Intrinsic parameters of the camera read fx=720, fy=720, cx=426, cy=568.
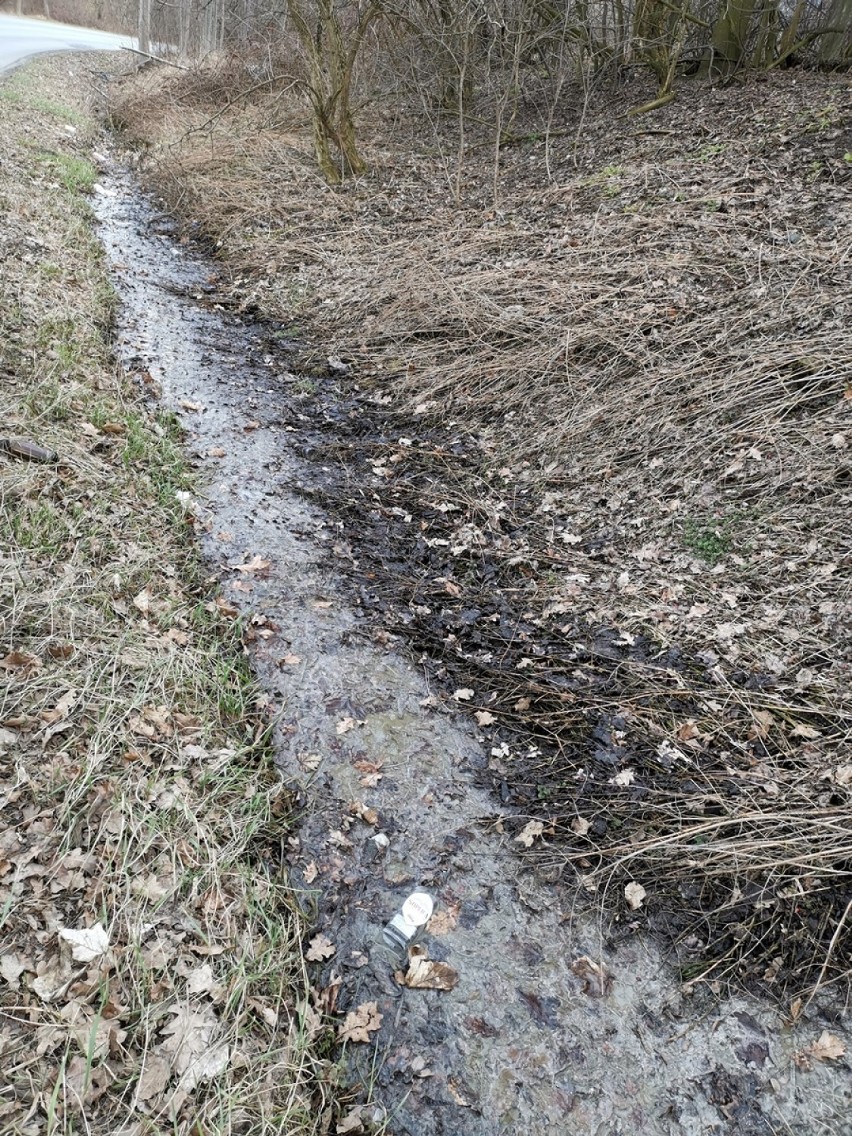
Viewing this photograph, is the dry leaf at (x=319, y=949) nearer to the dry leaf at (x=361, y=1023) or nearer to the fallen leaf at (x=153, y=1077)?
the dry leaf at (x=361, y=1023)

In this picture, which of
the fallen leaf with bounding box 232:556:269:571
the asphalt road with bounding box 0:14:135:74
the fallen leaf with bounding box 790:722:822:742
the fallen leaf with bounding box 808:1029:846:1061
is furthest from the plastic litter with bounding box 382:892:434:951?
the asphalt road with bounding box 0:14:135:74

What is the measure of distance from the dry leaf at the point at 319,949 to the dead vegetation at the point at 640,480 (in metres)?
0.99

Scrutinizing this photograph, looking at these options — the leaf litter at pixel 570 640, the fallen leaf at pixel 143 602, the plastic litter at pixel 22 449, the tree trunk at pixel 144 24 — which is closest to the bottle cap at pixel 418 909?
the leaf litter at pixel 570 640

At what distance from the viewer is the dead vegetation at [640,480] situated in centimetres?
320

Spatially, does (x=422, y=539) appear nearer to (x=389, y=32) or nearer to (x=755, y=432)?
(x=755, y=432)

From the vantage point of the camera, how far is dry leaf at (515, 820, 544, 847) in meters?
3.30

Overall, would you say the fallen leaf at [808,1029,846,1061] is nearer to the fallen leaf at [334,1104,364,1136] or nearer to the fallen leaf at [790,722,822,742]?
the fallen leaf at [790,722,822,742]

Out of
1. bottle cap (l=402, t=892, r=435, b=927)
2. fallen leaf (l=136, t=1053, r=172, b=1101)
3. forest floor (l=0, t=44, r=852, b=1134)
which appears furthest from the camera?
bottle cap (l=402, t=892, r=435, b=927)

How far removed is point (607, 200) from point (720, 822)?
7345 millimetres

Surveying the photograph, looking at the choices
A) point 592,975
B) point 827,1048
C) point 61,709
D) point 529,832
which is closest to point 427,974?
point 592,975

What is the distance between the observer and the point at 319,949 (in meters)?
2.89

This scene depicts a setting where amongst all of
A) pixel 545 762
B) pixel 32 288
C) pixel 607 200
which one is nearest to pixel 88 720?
pixel 545 762

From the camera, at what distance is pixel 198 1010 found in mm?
2566

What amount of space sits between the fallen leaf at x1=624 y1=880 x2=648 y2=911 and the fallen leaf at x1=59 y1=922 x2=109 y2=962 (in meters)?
2.07
